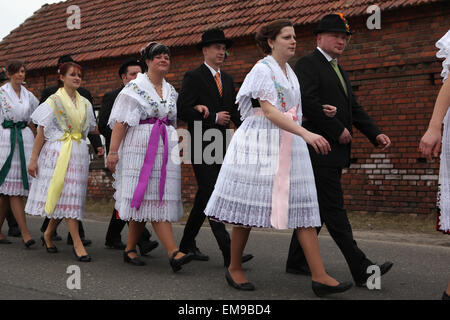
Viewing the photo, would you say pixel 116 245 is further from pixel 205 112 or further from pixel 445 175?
pixel 445 175

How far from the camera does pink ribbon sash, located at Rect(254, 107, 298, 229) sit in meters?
4.04

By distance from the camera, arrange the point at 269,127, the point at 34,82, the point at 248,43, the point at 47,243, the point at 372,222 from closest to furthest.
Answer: the point at 269,127 → the point at 47,243 → the point at 372,222 → the point at 248,43 → the point at 34,82

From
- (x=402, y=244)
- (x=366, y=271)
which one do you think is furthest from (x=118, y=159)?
(x=402, y=244)

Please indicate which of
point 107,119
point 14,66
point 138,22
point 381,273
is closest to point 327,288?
point 381,273

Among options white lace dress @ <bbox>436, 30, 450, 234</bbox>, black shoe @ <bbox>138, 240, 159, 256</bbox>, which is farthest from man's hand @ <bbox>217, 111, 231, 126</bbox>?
white lace dress @ <bbox>436, 30, 450, 234</bbox>

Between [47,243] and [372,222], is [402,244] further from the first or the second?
[47,243]

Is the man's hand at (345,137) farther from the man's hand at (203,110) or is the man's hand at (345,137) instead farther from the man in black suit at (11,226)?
the man in black suit at (11,226)

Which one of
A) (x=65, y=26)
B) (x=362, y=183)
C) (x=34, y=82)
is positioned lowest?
(x=362, y=183)

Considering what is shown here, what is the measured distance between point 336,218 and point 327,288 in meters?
0.66

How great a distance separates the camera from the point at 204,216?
18.7 feet

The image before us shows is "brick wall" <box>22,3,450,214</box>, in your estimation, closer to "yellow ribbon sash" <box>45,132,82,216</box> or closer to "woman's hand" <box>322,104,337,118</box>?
"woman's hand" <box>322,104,337,118</box>

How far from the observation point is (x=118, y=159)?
18.0 ft
